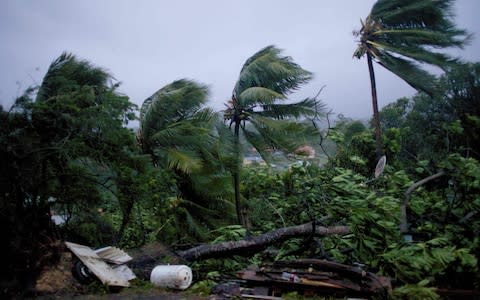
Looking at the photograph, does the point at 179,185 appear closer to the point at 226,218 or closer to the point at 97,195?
the point at 226,218

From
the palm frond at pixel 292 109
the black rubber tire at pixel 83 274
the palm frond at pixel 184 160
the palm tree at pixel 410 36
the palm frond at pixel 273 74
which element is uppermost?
the palm tree at pixel 410 36

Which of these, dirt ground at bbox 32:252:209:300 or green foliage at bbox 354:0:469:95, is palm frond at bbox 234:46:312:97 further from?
dirt ground at bbox 32:252:209:300

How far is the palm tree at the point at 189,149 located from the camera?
23.7 ft

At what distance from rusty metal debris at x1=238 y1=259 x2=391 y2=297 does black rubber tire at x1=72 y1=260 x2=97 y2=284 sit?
203cm

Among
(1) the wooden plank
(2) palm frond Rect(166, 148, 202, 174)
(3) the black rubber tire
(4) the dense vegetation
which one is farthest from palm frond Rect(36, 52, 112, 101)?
Answer: (3) the black rubber tire

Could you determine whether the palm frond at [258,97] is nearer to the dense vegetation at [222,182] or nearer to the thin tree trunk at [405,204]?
the dense vegetation at [222,182]

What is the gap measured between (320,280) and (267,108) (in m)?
5.11

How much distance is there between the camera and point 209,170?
7605 millimetres

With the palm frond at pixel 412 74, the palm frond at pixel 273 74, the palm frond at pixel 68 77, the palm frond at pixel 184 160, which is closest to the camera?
the palm frond at pixel 68 77

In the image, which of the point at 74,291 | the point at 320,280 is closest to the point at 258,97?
the point at 320,280

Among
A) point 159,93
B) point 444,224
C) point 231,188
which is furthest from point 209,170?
point 444,224

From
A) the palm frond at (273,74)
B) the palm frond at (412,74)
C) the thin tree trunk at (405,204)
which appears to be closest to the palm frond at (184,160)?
the palm frond at (273,74)

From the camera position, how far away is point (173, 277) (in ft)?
12.9

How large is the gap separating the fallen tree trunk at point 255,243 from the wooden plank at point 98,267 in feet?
3.22
